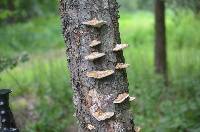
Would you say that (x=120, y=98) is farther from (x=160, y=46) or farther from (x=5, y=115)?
(x=160, y=46)

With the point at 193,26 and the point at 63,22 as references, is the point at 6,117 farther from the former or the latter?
the point at 193,26

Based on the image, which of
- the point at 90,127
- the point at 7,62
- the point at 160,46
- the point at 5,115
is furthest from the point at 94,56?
the point at 160,46

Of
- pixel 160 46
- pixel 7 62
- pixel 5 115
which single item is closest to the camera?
pixel 5 115

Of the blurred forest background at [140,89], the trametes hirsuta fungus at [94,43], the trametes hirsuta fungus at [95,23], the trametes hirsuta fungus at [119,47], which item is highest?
the trametes hirsuta fungus at [95,23]

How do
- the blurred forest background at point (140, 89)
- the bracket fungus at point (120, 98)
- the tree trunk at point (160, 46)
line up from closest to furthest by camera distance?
the bracket fungus at point (120, 98) → the blurred forest background at point (140, 89) → the tree trunk at point (160, 46)

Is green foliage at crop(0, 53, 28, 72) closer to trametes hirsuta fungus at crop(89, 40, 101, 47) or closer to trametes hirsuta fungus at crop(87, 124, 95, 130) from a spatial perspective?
trametes hirsuta fungus at crop(87, 124, 95, 130)

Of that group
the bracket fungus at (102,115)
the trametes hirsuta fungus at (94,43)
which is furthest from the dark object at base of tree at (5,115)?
the trametes hirsuta fungus at (94,43)

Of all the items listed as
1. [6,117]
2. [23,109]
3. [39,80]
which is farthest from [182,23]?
[6,117]

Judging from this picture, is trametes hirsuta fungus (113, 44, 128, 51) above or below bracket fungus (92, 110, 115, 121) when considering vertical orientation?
above

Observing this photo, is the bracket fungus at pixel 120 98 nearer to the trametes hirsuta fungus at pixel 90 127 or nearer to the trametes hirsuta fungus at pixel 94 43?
the trametes hirsuta fungus at pixel 90 127

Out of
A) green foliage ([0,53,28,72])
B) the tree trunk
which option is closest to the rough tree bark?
green foliage ([0,53,28,72])
